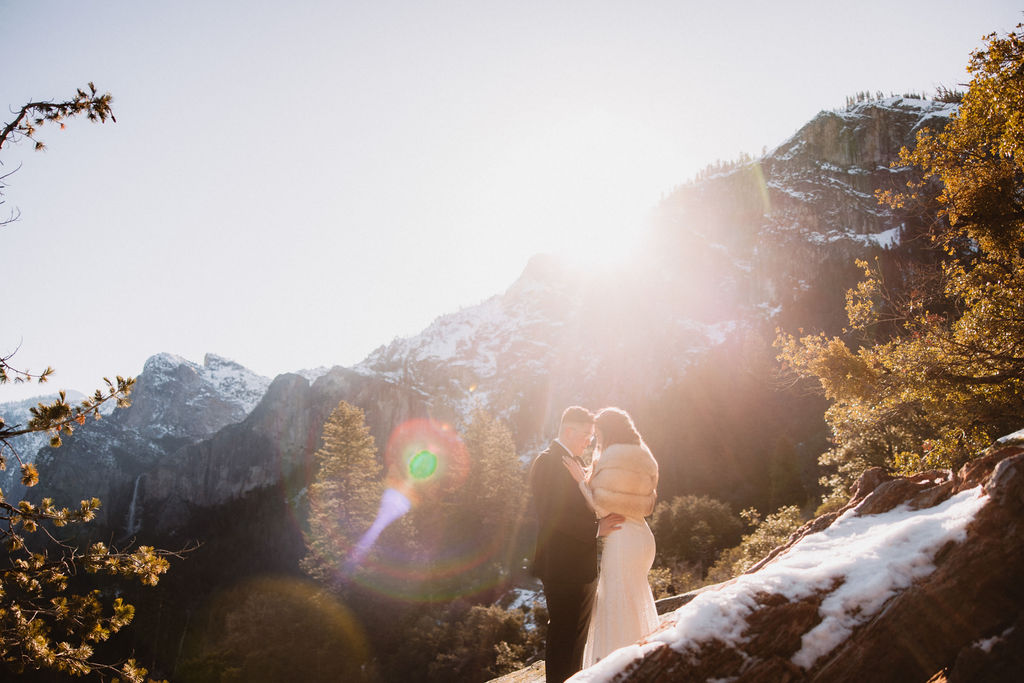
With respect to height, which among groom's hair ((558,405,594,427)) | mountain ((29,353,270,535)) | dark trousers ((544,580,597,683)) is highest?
mountain ((29,353,270,535))

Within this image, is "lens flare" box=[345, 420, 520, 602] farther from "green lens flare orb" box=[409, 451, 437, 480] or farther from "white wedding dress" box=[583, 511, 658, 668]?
"white wedding dress" box=[583, 511, 658, 668]

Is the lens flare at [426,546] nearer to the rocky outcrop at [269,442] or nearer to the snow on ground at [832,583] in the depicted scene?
the snow on ground at [832,583]

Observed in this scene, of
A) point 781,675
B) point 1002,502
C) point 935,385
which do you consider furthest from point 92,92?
point 935,385

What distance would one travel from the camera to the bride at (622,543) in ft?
13.8

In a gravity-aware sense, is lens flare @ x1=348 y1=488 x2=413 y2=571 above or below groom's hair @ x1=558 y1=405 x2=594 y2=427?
below

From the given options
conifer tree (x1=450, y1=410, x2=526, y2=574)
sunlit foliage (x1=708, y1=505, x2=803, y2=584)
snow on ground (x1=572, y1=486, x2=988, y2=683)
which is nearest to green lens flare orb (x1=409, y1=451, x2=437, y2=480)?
conifer tree (x1=450, y1=410, x2=526, y2=574)

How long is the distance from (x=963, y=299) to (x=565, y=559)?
10554 mm

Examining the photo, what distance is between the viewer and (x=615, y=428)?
15.2 feet

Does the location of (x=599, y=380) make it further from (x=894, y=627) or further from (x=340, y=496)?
(x=894, y=627)

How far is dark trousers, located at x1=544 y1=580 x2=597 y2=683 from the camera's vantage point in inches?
166

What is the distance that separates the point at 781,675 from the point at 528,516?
3527 cm

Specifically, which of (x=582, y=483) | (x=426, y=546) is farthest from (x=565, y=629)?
(x=426, y=546)

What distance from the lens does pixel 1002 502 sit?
2.55 metres

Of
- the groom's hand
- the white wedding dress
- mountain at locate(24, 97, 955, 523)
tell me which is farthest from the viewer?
mountain at locate(24, 97, 955, 523)
